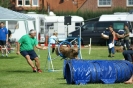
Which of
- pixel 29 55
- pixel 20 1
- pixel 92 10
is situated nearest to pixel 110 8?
pixel 92 10

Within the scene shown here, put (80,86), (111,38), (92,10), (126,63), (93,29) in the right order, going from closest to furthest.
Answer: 1. (80,86)
2. (126,63)
3. (111,38)
4. (93,29)
5. (92,10)

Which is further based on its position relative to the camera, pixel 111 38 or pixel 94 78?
pixel 111 38

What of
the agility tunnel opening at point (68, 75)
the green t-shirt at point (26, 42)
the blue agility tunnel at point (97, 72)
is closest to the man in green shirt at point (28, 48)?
the green t-shirt at point (26, 42)

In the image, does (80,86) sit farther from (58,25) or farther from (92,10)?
(92,10)

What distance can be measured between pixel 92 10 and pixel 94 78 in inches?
1678

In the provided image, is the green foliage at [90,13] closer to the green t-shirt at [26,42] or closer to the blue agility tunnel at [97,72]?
the green t-shirt at [26,42]

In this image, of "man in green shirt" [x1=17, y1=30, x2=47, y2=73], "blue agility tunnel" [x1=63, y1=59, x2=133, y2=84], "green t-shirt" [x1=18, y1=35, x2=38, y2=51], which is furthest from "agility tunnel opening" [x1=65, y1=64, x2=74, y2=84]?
"green t-shirt" [x1=18, y1=35, x2=38, y2=51]

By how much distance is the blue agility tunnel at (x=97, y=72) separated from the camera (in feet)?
50.6

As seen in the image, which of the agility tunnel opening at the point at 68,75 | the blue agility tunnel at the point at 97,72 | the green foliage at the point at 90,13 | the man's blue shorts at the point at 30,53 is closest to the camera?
the blue agility tunnel at the point at 97,72

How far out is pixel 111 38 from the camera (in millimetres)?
30859

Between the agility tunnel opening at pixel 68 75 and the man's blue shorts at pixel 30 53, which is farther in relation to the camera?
the man's blue shorts at pixel 30 53

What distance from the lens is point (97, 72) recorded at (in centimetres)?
1553

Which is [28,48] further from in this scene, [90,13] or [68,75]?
[90,13]

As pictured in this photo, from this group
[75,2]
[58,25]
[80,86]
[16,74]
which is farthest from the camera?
[75,2]
